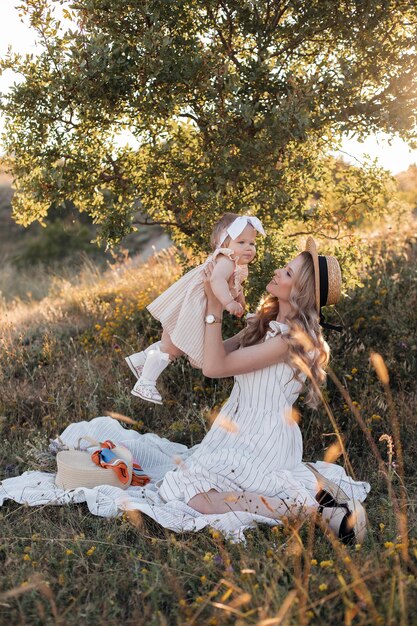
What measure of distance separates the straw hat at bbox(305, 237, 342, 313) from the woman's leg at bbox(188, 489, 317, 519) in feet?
3.97

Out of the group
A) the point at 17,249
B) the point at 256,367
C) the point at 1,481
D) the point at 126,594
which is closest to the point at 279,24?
the point at 256,367

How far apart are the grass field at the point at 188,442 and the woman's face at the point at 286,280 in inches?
30.0

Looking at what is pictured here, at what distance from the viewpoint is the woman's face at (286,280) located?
4.24m

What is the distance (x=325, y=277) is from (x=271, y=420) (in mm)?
941

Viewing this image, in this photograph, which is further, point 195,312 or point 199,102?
point 199,102

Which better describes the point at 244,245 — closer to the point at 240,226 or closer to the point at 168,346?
the point at 240,226

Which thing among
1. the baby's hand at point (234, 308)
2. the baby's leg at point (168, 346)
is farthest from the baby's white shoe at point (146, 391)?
the baby's hand at point (234, 308)

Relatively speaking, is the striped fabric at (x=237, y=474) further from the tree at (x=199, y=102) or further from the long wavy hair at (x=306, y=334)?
the tree at (x=199, y=102)

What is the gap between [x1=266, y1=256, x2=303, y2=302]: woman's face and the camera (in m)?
4.24

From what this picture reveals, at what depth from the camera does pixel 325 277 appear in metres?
4.19

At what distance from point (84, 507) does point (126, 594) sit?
113cm

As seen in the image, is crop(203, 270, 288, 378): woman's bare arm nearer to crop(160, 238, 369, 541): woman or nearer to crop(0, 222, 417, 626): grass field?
crop(160, 238, 369, 541): woman

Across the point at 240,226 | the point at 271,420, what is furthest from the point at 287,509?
the point at 240,226

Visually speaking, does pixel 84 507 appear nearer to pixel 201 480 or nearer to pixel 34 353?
pixel 201 480
